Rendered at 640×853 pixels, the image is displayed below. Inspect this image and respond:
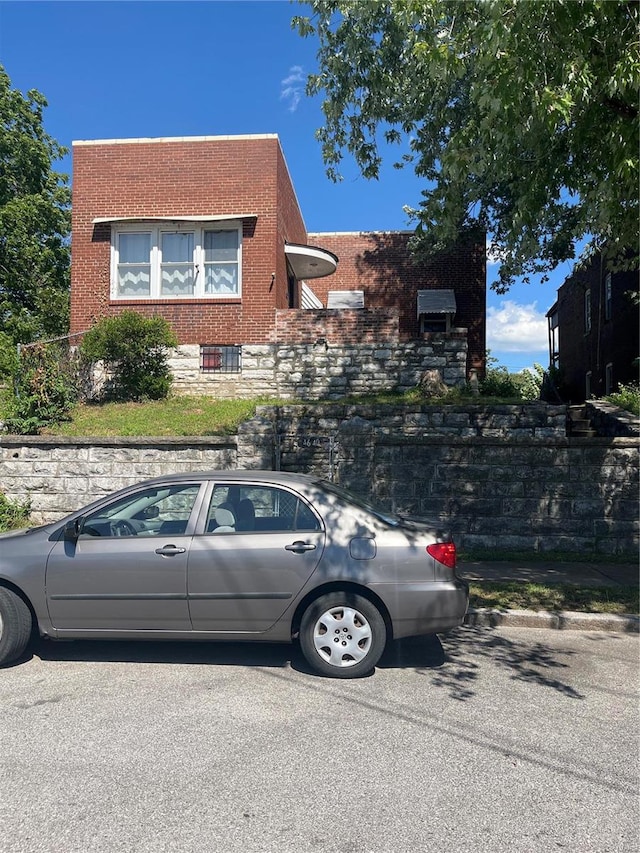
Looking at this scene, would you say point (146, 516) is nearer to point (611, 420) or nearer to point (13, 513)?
point (13, 513)

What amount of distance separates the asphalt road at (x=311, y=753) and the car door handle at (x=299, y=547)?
957 millimetres

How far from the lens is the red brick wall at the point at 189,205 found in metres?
15.5

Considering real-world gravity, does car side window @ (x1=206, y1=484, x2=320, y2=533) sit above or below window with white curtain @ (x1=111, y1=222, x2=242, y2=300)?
below

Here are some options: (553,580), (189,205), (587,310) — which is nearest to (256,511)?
(553,580)

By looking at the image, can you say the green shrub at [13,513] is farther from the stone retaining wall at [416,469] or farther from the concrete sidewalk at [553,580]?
the concrete sidewalk at [553,580]

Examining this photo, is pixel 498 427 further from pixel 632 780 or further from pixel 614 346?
pixel 614 346

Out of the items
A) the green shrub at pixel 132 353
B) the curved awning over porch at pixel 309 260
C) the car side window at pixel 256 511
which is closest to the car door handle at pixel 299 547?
the car side window at pixel 256 511

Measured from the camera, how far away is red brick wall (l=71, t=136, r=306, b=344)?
611 inches

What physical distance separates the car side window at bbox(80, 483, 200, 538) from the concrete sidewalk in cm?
304

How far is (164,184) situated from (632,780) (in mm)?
15281

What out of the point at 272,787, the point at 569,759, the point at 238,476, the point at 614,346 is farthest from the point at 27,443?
the point at 614,346

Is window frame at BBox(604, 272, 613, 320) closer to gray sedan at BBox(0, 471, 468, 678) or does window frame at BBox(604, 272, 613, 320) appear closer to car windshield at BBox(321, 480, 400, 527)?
car windshield at BBox(321, 480, 400, 527)

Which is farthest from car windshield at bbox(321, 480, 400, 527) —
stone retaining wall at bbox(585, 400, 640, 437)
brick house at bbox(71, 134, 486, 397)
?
brick house at bbox(71, 134, 486, 397)

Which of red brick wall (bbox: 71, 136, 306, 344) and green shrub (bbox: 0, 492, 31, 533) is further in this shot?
red brick wall (bbox: 71, 136, 306, 344)
